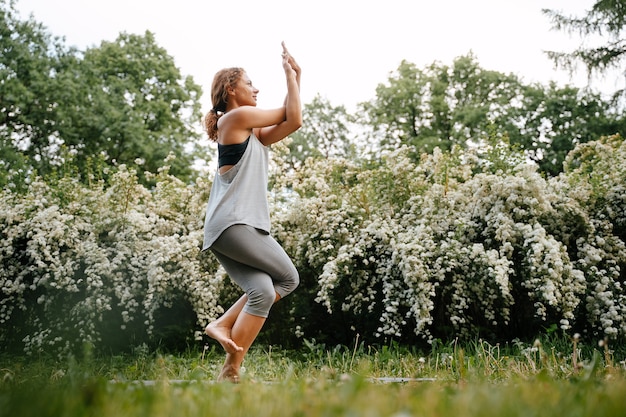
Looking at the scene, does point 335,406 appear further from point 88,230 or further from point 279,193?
point 279,193

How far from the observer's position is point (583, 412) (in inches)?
43.7

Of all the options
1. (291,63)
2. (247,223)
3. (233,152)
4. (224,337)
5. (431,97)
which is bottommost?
(224,337)

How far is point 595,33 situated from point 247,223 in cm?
1497

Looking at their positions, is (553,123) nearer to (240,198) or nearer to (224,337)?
(240,198)

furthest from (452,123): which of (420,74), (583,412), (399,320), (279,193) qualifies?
(583,412)

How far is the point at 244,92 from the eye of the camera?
3.34 m

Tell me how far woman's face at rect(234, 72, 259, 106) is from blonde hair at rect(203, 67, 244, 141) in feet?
0.08

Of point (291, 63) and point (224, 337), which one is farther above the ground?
point (291, 63)

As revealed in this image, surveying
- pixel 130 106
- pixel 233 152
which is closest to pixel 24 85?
pixel 130 106

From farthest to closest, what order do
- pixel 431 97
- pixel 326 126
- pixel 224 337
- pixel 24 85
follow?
pixel 326 126
pixel 431 97
pixel 24 85
pixel 224 337

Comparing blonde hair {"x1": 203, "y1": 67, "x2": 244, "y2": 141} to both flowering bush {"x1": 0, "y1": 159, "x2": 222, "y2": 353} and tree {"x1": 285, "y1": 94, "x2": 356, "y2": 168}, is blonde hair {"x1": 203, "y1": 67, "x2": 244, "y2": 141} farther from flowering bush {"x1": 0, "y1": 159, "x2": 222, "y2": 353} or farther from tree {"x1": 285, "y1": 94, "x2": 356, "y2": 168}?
tree {"x1": 285, "y1": 94, "x2": 356, "y2": 168}

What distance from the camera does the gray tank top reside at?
9.72ft

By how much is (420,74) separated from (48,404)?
28.7 m

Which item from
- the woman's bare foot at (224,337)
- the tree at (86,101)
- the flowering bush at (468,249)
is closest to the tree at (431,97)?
the tree at (86,101)
